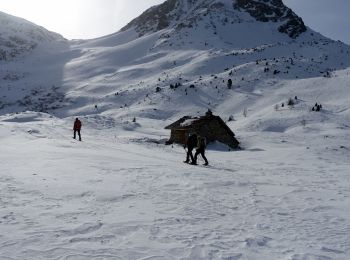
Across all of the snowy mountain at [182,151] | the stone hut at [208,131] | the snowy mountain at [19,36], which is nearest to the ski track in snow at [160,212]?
the snowy mountain at [182,151]

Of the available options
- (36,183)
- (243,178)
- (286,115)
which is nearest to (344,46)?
(286,115)

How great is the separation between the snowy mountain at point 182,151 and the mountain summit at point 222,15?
0.71 meters

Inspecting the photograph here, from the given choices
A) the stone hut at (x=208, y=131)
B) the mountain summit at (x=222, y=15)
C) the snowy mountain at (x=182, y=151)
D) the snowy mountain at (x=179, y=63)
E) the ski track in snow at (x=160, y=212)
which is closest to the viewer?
the ski track in snow at (x=160, y=212)

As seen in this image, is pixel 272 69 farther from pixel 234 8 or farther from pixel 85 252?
pixel 85 252

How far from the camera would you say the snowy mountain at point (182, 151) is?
7402 millimetres

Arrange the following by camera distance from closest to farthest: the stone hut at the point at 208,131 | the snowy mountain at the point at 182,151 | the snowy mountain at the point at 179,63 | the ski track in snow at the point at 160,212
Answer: the ski track in snow at the point at 160,212, the snowy mountain at the point at 182,151, the stone hut at the point at 208,131, the snowy mountain at the point at 179,63

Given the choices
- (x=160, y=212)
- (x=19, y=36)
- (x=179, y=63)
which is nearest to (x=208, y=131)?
(x=160, y=212)

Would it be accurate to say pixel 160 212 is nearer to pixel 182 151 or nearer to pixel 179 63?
pixel 182 151

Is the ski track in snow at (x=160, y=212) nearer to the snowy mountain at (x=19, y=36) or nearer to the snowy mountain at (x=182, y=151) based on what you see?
the snowy mountain at (x=182, y=151)

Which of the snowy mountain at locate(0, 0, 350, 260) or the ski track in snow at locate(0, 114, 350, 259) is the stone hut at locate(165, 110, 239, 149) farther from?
the ski track in snow at locate(0, 114, 350, 259)

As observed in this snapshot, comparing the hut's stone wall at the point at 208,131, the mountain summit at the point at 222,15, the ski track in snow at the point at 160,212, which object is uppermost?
the mountain summit at the point at 222,15

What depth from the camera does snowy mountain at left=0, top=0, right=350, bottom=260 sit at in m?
7.40

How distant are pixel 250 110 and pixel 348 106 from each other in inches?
350

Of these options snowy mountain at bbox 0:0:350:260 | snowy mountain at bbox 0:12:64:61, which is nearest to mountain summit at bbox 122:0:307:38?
snowy mountain at bbox 0:0:350:260
